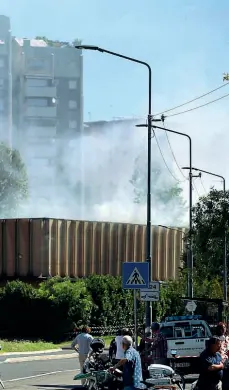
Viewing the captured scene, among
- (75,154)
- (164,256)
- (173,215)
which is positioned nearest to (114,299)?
(164,256)

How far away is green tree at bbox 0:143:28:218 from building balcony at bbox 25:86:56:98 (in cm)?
3958

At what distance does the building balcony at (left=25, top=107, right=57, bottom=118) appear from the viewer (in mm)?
158000

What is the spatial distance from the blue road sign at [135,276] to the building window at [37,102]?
457ft

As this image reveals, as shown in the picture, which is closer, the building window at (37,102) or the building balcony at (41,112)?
the building balcony at (41,112)

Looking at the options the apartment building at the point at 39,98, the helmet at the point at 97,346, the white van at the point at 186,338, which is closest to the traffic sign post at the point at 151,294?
the white van at the point at 186,338

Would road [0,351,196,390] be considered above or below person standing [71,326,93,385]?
below

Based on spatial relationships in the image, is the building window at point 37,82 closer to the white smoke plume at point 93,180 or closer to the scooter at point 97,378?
the white smoke plume at point 93,180

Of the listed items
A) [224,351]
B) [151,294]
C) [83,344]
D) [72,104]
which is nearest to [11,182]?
[72,104]

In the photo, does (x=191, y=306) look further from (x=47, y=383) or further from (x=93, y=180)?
(x=93, y=180)

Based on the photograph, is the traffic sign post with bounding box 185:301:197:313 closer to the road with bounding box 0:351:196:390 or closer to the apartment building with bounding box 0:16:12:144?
the road with bounding box 0:351:196:390

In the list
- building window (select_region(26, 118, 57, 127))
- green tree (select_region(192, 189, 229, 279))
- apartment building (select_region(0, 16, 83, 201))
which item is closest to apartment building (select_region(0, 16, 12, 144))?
apartment building (select_region(0, 16, 83, 201))

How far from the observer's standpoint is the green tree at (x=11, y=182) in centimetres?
11844

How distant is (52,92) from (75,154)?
28.4 meters

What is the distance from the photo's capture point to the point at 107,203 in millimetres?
122375
